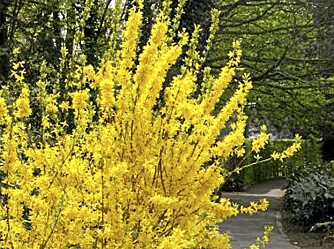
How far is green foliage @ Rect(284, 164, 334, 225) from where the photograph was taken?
43.4ft

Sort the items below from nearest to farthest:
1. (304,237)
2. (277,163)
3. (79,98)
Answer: (79,98), (304,237), (277,163)

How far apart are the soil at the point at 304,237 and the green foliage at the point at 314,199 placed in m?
0.24

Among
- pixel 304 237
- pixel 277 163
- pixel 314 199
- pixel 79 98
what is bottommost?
pixel 304 237

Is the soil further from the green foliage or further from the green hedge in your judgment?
the green hedge

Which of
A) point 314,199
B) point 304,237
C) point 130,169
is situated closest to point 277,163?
point 314,199

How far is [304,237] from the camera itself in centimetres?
1254

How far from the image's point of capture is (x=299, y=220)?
13984mm

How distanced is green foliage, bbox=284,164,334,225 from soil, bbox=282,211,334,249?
24cm

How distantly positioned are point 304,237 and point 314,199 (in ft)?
3.38

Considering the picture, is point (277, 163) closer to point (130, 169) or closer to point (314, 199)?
point (314, 199)

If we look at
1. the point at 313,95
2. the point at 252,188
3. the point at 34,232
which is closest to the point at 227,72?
the point at 34,232

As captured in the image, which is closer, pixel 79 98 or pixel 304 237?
pixel 79 98

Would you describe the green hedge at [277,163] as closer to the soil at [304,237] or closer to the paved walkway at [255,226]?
the paved walkway at [255,226]

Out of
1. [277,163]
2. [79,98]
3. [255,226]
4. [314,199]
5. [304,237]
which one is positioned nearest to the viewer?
[79,98]
